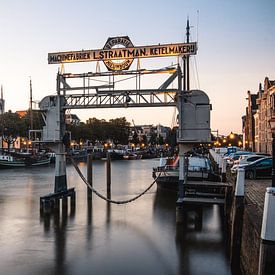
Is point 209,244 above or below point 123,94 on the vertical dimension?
below

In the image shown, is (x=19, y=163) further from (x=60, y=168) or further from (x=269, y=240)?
(x=269, y=240)

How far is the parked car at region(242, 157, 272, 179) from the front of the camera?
2667 cm

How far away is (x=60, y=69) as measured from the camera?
2239cm

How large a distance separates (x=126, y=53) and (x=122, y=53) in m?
0.24

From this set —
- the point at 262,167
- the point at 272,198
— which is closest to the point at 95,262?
the point at 272,198

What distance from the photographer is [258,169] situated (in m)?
26.9

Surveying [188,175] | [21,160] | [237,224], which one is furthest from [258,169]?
[21,160]

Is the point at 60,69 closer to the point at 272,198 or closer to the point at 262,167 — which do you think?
the point at 262,167

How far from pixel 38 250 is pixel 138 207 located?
11.4m

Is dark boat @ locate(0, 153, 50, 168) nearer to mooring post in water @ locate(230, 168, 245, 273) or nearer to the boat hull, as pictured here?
the boat hull

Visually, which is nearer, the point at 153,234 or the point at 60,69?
the point at 153,234

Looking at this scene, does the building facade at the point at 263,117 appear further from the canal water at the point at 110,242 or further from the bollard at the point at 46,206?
the bollard at the point at 46,206

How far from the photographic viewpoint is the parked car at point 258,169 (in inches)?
1050

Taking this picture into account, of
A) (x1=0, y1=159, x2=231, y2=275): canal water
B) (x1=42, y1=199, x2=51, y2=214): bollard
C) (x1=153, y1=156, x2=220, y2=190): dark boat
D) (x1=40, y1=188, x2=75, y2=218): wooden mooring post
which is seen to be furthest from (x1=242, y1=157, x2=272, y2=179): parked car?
(x1=42, y1=199, x2=51, y2=214): bollard
